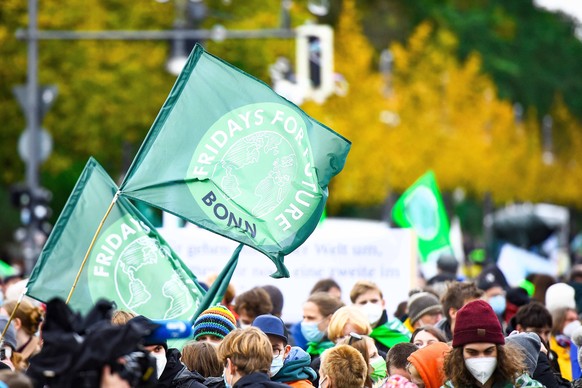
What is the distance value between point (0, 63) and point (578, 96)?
4544 cm

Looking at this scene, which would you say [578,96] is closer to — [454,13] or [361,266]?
[454,13]

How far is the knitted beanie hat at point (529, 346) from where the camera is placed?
314 inches

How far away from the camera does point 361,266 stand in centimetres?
1423

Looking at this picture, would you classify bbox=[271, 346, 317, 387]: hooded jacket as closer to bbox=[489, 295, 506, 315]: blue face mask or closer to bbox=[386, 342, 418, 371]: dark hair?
bbox=[386, 342, 418, 371]: dark hair

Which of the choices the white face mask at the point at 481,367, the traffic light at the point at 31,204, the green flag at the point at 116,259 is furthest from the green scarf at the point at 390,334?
the traffic light at the point at 31,204

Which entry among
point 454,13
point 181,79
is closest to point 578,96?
point 454,13

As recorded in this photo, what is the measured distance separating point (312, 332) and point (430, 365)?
8.16 ft

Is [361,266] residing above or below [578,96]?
below

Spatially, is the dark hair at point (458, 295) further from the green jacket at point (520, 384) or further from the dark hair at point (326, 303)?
the green jacket at point (520, 384)

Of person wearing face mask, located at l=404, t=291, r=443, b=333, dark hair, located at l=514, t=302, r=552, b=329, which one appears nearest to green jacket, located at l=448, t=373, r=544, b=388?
dark hair, located at l=514, t=302, r=552, b=329

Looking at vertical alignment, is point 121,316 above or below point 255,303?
below

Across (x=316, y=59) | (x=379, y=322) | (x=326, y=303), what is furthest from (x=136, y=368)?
(x=316, y=59)

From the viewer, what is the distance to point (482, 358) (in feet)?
21.9

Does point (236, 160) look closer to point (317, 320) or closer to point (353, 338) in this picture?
point (353, 338)
